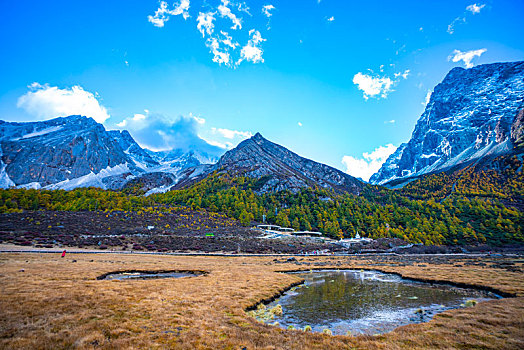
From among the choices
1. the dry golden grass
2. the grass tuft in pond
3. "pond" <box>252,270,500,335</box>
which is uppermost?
the dry golden grass

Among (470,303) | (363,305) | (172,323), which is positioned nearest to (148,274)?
(172,323)

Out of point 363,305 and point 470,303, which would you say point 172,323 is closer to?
point 363,305

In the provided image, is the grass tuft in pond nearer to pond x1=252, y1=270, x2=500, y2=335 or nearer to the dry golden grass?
pond x1=252, y1=270, x2=500, y2=335

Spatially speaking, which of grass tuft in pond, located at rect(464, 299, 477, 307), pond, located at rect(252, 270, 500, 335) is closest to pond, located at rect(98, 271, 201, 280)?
pond, located at rect(252, 270, 500, 335)

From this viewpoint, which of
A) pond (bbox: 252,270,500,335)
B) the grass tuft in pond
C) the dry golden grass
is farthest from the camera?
the grass tuft in pond

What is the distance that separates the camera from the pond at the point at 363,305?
606 inches

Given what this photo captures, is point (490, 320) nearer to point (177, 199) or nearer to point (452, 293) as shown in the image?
point (452, 293)

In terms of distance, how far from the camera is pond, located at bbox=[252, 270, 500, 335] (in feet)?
50.5

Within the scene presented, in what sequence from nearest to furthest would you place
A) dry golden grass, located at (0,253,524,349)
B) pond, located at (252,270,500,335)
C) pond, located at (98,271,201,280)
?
dry golden grass, located at (0,253,524,349), pond, located at (252,270,500,335), pond, located at (98,271,201,280)

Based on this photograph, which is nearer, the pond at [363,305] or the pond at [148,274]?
the pond at [363,305]

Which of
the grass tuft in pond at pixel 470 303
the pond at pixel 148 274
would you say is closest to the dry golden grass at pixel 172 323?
the grass tuft in pond at pixel 470 303

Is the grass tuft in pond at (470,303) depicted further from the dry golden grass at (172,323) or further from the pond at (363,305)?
the dry golden grass at (172,323)

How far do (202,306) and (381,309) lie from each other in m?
13.9

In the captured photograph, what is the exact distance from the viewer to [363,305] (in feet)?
64.6
